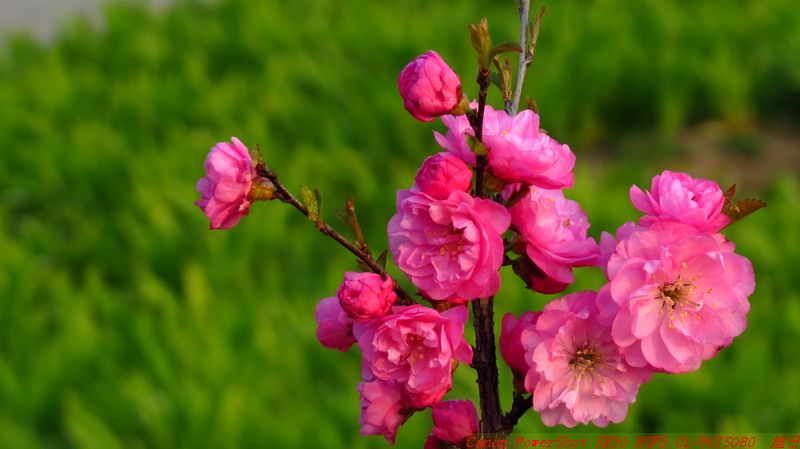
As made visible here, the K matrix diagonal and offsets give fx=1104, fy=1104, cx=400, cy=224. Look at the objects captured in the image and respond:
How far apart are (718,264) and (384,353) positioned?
24 cm

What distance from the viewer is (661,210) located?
2.47 feet

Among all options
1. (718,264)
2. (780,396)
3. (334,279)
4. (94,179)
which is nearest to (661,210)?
(718,264)

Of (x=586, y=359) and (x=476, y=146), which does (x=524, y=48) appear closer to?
(x=476, y=146)

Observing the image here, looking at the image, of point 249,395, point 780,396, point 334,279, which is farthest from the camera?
point 334,279

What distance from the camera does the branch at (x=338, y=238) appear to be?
774mm

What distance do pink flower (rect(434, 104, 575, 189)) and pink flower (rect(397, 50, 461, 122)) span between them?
33mm

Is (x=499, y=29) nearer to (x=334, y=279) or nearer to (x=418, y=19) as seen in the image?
(x=418, y=19)

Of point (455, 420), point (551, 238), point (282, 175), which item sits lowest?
point (282, 175)

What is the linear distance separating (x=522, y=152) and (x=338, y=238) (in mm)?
145

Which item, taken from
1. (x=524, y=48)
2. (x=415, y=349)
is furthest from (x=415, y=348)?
(x=524, y=48)

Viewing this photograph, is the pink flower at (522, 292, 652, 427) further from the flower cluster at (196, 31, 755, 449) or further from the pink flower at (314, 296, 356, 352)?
the pink flower at (314, 296, 356, 352)

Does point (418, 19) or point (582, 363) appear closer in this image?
point (582, 363)

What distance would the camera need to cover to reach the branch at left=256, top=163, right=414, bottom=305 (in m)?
0.77

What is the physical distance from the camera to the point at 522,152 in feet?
2.45
